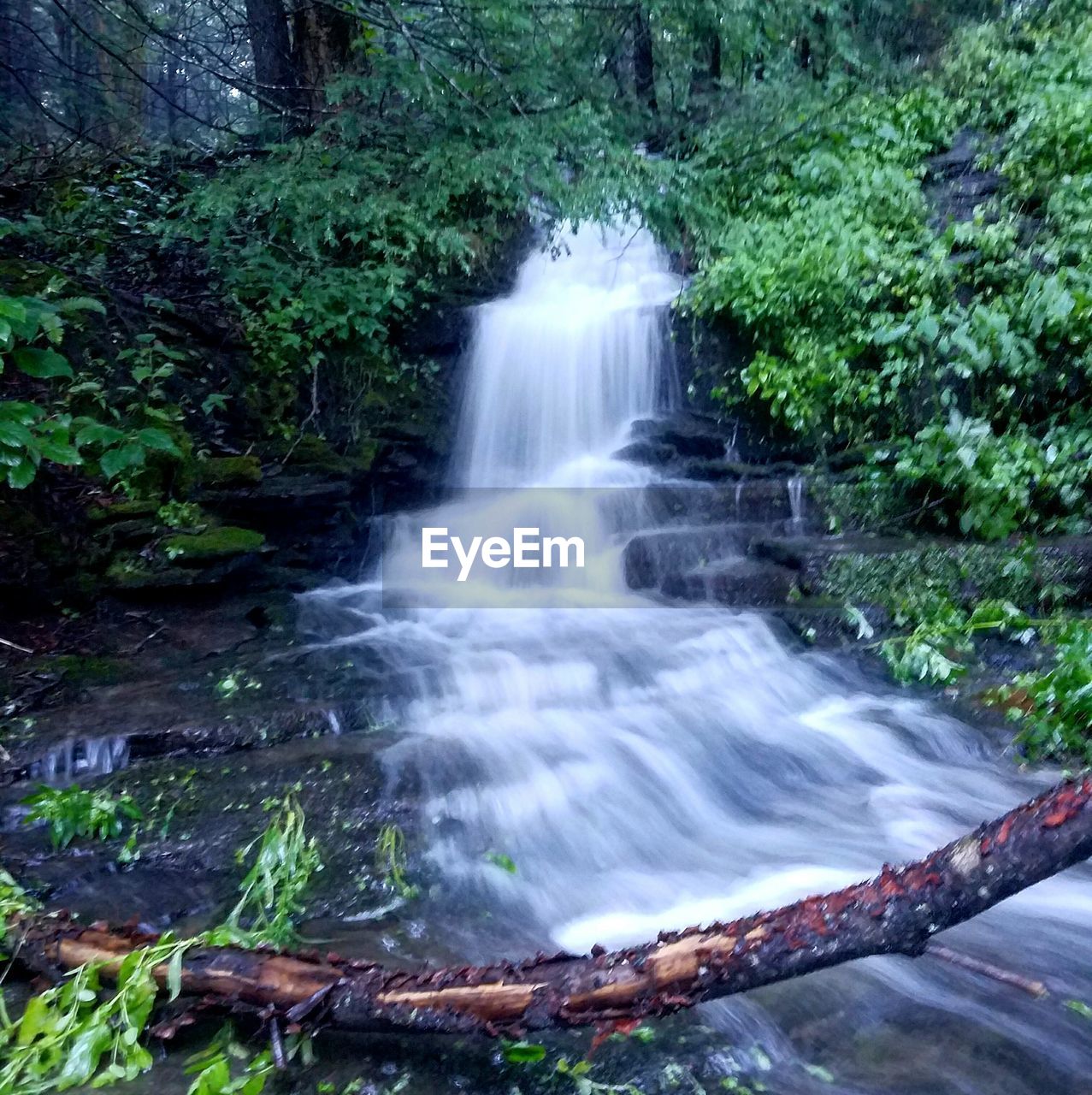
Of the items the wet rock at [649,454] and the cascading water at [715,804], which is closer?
the cascading water at [715,804]

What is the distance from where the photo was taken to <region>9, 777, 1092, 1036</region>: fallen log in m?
2.04

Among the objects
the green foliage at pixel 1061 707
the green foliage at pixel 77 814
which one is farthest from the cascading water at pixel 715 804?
the green foliage at pixel 77 814

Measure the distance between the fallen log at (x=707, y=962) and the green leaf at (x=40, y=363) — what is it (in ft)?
8.49

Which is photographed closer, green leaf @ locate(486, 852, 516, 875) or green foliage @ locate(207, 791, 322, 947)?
green foliage @ locate(207, 791, 322, 947)

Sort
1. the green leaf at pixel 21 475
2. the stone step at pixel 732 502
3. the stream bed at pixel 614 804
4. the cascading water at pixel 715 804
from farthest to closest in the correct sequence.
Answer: the stone step at pixel 732 502
the green leaf at pixel 21 475
the cascading water at pixel 715 804
the stream bed at pixel 614 804

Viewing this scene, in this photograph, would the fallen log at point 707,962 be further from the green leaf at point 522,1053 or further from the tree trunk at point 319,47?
the tree trunk at point 319,47

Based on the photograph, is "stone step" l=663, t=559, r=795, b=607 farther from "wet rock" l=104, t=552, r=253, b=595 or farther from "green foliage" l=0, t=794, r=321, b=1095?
"green foliage" l=0, t=794, r=321, b=1095

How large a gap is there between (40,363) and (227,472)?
93.2 inches

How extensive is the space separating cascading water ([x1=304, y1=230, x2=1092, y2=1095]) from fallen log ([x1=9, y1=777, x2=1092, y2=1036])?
42 centimetres

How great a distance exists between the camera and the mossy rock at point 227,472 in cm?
579

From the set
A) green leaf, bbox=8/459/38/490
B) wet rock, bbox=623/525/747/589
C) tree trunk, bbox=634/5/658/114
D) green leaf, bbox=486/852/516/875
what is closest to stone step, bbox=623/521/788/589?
wet rock, bbox=623/525/747/589

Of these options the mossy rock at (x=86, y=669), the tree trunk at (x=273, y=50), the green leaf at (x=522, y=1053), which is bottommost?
the green leaf at (x=522, y=1053)

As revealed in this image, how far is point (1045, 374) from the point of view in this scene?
6.49 metres

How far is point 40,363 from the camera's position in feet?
11.6
